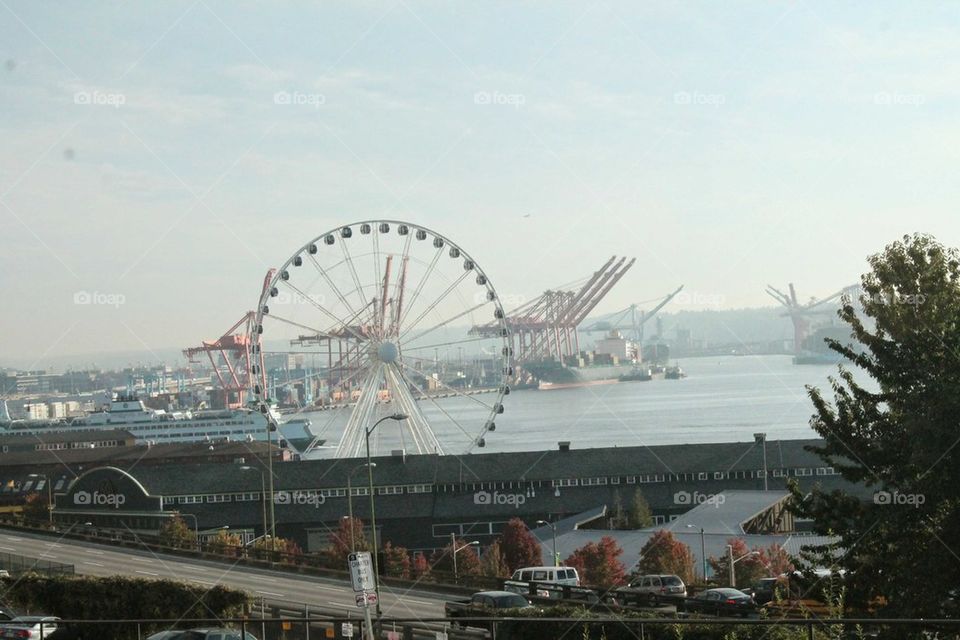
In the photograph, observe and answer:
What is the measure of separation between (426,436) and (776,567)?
17.0m

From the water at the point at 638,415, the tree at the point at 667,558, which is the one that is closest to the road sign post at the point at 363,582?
the tree at the point at 667,558

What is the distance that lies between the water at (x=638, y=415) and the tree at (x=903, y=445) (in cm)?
6938

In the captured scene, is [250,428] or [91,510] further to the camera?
[250,428]

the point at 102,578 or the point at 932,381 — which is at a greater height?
the point at 932,381

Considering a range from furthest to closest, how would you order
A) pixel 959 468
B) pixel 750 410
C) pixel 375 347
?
pixel 750 410, pixel 375 347, pixel 959 468

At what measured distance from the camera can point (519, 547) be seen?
3609 cm

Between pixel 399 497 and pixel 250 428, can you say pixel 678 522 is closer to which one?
pixel 399 497

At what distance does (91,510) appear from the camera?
44.3 meters

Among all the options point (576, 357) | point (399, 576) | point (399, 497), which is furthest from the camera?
point (576, 357)

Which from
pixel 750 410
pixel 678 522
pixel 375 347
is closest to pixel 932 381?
pixel 678 522
